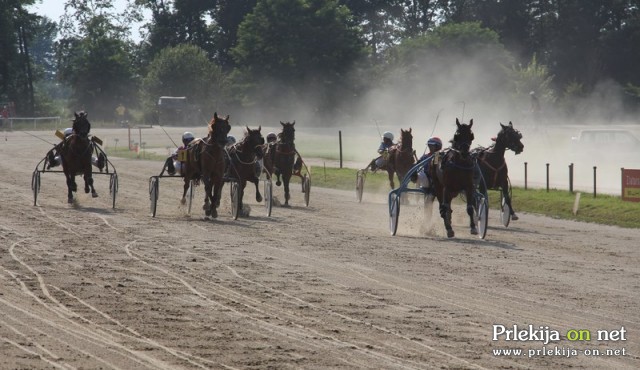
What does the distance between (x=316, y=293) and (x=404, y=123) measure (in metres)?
75.2

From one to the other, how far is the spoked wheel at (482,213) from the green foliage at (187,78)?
3065 inches

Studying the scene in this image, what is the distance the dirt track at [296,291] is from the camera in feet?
35.4

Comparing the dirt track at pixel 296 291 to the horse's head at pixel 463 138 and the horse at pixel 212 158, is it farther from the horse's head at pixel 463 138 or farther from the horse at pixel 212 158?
the horse's head at pixel 463 138

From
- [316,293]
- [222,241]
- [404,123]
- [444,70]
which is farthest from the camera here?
[444,70]

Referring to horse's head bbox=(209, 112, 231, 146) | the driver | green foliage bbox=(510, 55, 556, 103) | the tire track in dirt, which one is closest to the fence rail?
green foliage bbox=(510, 55, 556, 103)

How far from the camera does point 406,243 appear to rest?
2041cm

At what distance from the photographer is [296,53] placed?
3821 inches

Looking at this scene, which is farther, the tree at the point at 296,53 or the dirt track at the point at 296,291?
the tree at the point at 296,53

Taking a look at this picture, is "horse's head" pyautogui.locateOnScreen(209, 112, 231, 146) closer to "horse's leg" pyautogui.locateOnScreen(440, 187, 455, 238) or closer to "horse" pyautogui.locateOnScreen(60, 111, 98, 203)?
"horse" pyautogui.locateOnScreen(60, 111, 98, 203)

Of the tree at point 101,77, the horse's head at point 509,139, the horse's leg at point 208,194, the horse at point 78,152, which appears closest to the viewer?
the horse's leg at point 208,194

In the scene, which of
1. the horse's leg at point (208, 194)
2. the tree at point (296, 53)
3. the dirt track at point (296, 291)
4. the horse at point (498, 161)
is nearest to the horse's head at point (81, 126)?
the dirt track at point (296, 291)

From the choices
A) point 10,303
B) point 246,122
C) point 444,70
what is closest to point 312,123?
point 246,122

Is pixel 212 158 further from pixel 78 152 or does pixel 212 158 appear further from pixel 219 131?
pixel 78 152

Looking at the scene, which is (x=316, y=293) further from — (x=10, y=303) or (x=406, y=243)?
(x=406, y=243)
